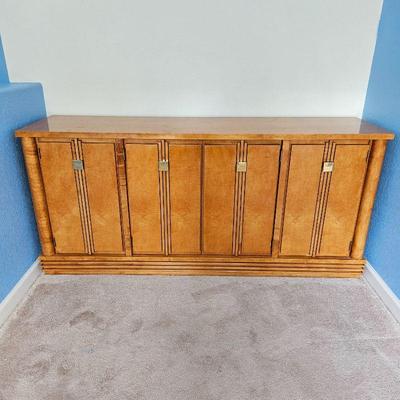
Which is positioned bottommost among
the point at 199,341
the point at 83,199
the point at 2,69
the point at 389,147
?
the point at 199,341

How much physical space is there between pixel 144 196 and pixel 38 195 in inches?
21.8

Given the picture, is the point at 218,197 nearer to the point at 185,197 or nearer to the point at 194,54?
the point at 185,197

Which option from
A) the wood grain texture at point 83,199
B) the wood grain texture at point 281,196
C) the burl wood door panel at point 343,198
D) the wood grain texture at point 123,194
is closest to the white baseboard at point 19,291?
the wood grain texture at point 83,199

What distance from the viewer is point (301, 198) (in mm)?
1770

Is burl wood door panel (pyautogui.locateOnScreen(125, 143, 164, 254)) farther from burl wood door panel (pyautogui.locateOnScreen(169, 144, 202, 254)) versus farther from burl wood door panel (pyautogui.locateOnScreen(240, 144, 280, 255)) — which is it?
burl wood door panel (pyautogui.locateOnScreen(240, 144, 280, 255))

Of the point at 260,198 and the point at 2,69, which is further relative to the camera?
the point at 2,69

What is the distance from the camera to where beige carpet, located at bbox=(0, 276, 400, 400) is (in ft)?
4.19

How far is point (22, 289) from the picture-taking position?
5.73 feet

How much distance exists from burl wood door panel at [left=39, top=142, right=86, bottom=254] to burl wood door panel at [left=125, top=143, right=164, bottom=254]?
295 millimetres

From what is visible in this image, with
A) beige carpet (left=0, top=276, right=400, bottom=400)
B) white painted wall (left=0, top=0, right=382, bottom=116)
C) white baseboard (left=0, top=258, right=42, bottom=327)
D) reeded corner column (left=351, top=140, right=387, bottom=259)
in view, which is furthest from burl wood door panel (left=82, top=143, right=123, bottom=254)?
reeded corner column (left=351, top=140, right=387, bottom=259)

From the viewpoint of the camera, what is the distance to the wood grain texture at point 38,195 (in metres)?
1.68

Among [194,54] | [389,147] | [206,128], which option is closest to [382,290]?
[389,147]

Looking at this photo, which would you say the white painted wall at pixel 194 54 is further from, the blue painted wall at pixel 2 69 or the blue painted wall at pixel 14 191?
the blue painted wall at pixel 14 191

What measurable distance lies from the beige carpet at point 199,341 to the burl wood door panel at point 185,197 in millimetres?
224
